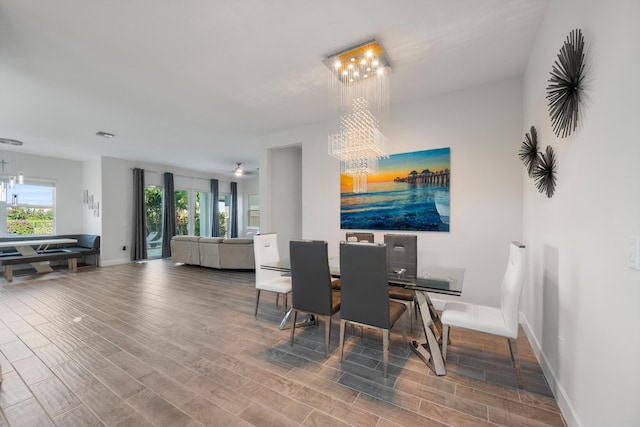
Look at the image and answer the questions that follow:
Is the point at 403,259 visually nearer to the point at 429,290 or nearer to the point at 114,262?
the point at 429,290

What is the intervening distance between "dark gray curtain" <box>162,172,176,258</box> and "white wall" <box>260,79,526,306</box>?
23.3 feet

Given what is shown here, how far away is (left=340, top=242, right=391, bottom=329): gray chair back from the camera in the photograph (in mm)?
2014

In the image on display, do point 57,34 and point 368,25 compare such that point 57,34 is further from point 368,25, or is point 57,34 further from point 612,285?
point 612,285

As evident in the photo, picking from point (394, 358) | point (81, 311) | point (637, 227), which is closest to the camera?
point (637, 227)

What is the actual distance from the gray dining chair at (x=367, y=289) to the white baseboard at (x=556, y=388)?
107cm

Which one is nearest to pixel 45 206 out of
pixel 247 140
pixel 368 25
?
pixel 247 140

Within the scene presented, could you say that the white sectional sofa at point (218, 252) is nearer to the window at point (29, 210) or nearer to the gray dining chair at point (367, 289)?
the window at point (29, 210)

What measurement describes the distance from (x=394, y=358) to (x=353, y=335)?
541 millimetres

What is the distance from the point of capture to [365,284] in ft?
6.84

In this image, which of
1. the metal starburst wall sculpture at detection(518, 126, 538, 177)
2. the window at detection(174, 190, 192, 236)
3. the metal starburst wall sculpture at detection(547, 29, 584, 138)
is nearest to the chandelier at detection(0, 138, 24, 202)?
the window at detection(174, 190, 192, 236)

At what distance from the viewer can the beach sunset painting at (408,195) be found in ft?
11.2

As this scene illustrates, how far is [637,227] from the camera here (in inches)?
38.0

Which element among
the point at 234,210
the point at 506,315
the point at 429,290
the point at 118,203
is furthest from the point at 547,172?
the point at 234,210

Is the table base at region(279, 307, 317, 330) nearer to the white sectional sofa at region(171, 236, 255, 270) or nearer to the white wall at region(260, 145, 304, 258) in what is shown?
the white wall at region(260, 145, 304, 258)
